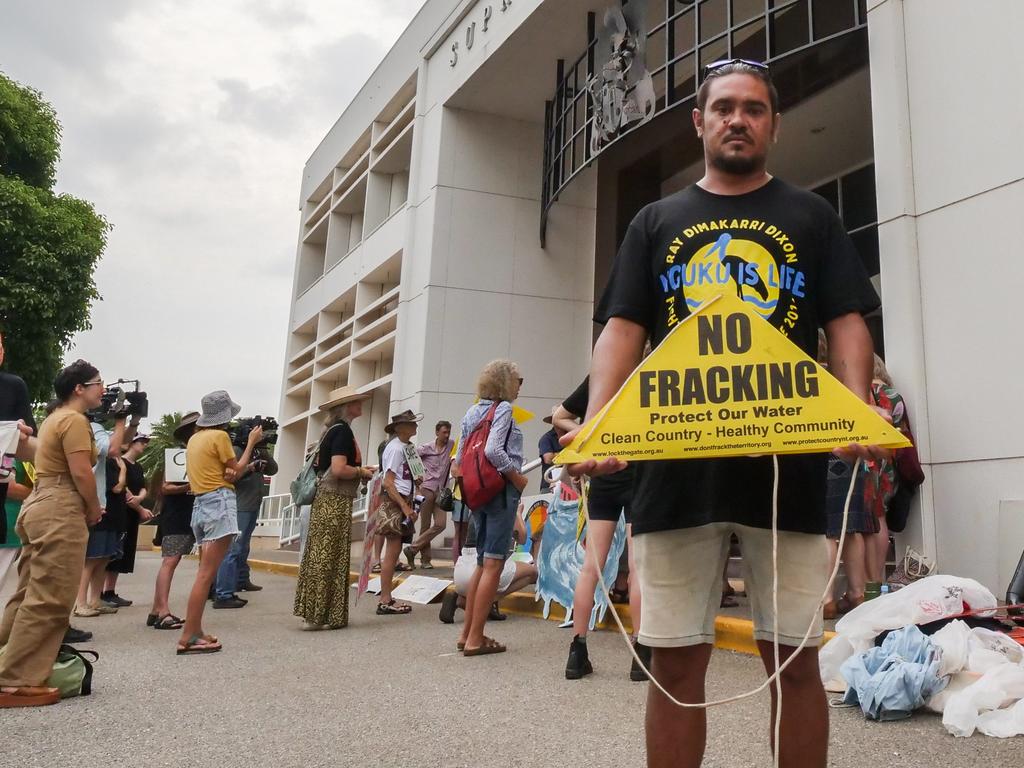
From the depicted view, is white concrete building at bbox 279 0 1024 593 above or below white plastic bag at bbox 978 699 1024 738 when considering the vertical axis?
above

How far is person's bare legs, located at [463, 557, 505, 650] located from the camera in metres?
4.84

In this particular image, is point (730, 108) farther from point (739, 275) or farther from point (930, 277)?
point (930, 277)

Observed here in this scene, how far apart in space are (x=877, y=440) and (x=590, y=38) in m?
11.1

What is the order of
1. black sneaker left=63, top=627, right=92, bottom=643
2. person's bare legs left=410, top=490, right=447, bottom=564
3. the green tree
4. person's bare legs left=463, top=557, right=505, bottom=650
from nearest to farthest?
person's bare legs left=463, top=557, right=505, bottom=650
black sneaker left=63, top=627, right=92, bottom=643
person's bare legs left=410, top=490, right=447, bottom=564
the green tree

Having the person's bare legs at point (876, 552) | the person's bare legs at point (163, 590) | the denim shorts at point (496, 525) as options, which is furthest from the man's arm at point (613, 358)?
the person's bare legs at point (163, 590)

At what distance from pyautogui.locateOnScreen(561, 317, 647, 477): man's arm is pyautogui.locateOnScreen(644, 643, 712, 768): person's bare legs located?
0.62 meters

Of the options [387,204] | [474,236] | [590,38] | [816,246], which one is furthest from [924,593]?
[387,204]

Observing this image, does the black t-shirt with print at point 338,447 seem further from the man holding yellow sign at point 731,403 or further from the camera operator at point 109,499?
the man holding yellow sign at point 731,403

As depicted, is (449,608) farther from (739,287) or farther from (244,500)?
(739,287)

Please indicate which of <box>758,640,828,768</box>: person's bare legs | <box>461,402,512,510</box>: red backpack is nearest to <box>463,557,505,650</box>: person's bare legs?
<box>461,402,512,510</box>: red backpack

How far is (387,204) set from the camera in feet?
61.5

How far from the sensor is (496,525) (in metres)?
4.97

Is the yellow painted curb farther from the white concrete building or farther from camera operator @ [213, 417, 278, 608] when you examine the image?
the white concrete building

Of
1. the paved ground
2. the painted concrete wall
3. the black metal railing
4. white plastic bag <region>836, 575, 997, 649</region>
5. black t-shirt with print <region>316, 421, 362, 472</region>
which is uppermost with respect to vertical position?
the black metal railing
